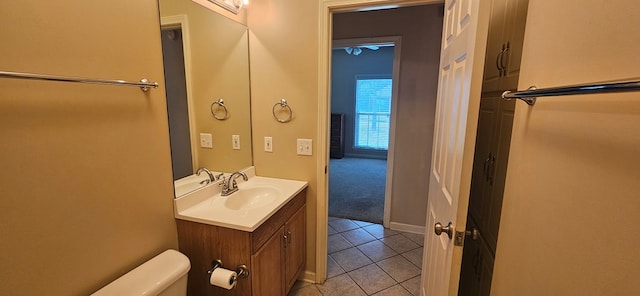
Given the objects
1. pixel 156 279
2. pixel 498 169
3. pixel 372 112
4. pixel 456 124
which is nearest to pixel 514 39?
pixel 456 124

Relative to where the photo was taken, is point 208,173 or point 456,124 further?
point 208,173

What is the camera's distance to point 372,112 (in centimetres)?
680

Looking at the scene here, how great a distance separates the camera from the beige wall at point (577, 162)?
46cm

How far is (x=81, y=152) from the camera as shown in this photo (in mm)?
1032

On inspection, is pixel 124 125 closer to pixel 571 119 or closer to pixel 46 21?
pixel 46 21

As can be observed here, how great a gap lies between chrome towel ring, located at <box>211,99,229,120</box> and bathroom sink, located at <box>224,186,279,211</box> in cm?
55

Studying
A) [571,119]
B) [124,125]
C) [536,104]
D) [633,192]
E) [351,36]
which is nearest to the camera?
[633,192]

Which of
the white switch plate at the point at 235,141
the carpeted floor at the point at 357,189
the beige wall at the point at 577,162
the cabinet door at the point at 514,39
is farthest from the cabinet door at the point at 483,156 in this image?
the carpeted floor at the point at 357,189

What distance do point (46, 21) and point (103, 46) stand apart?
182 mm

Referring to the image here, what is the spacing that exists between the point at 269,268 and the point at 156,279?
0.61 meters

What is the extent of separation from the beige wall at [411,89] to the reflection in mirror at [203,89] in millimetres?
1533

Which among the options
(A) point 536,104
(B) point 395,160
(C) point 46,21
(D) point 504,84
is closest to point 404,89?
(B) point 395,160

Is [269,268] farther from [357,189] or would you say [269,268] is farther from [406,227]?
[357,189]

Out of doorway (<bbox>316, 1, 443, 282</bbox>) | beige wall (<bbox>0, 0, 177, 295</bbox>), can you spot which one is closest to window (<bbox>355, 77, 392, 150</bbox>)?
doorway (<bbox>316, 1, 443, 282</bbox>)
